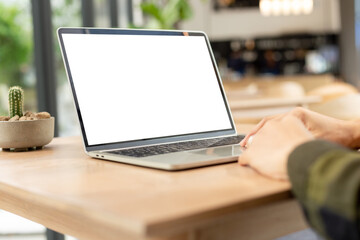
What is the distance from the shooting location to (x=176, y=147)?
40.3 inches

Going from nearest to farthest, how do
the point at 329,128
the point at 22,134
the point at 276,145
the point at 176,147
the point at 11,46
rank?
the point at 276,145
the point at 329,128
the point at 176,147
the point at 22,134
the point at 11,46

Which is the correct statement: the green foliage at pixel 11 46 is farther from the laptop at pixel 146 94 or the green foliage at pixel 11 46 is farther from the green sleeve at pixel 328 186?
the green sleeve at pixel 328 186

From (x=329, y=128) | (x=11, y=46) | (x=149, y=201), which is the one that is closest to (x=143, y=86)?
(x=329, y=128)

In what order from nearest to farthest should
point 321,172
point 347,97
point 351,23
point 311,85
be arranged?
point 321,172 < point 347,97 < point 311,85 < point 351,23

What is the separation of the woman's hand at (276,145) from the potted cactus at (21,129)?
54cm

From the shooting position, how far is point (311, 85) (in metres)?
7.89

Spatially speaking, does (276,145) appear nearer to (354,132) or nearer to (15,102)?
(354,132)

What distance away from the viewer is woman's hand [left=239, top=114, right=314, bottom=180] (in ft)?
2.35

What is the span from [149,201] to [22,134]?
610 mm

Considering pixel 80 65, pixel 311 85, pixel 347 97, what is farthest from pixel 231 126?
pixel 311 85

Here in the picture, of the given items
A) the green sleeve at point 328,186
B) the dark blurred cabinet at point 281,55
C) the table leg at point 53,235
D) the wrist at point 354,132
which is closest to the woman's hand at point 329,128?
the wrist at point 354,132

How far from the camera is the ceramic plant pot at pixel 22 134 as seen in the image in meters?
1.13

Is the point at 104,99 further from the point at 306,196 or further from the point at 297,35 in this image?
the point at 297,35

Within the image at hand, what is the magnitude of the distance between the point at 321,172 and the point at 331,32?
9233 millimetres
